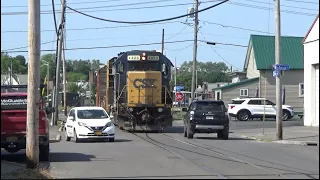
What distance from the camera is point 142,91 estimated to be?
31.0 metres

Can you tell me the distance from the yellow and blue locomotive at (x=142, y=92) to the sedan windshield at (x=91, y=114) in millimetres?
4935

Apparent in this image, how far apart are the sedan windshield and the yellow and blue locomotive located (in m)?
4.93

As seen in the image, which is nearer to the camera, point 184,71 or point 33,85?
point 33,85

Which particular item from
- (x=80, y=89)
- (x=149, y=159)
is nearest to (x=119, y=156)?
(x=149, y=159)

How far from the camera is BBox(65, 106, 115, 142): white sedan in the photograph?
79.7 ft

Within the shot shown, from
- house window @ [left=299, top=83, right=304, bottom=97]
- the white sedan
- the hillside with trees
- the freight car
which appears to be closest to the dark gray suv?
the white sedan

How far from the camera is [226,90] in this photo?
56.1 metres

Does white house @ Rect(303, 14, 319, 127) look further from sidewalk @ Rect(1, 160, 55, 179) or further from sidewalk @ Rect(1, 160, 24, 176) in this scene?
sidewalk @ Rect(1, 160, 55, 179)

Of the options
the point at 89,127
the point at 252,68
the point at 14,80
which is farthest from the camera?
the point at 14,80

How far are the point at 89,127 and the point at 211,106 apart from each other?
5.87 m

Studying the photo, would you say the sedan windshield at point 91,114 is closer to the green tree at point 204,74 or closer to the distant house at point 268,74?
the distant house at point 268,74

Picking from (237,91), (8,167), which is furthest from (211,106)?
(237,91)

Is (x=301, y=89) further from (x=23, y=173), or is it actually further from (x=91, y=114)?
(x=23, y=173)

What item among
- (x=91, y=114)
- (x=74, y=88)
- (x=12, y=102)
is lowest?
(x=91, y=114)
